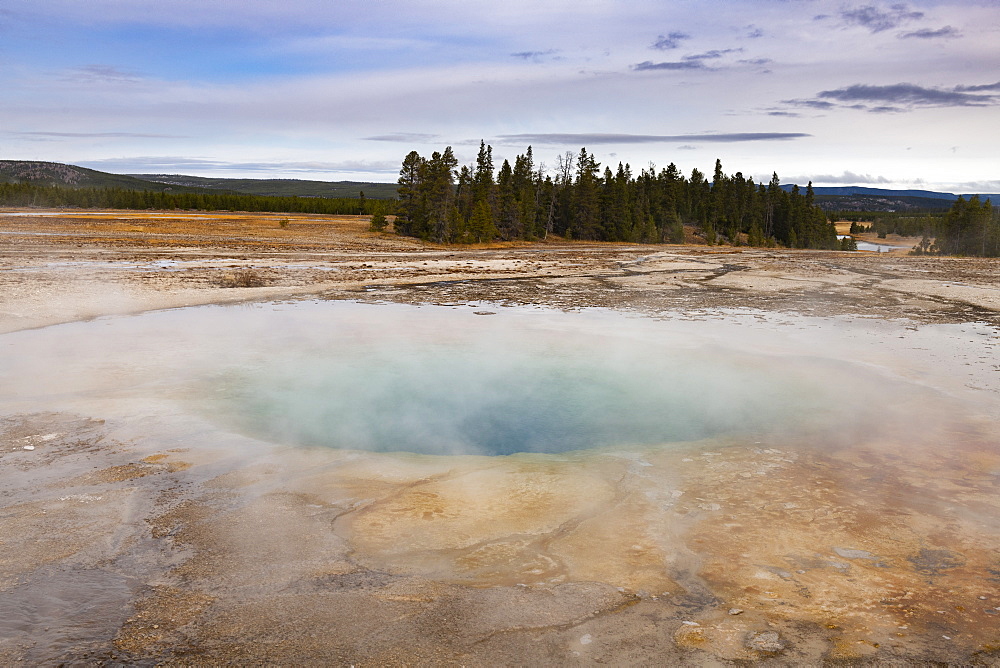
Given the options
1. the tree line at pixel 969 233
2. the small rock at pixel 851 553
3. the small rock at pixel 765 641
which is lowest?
the small rock at pixel 765 641

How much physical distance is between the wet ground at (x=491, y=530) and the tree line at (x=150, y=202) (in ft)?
310

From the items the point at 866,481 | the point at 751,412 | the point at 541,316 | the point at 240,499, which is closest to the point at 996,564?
the point at 866,481

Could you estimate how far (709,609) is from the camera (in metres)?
4.20

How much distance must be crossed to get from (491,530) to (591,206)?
225ft

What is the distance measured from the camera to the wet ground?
12.7ft

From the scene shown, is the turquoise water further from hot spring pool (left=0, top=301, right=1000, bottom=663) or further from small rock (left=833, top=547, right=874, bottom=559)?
small rock (left=833, top=547, right=874, bottom=559)

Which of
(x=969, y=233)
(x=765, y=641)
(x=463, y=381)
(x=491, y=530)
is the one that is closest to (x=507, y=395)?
(x=463, y=381)

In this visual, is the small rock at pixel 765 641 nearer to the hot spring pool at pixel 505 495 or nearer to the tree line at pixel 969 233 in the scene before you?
the hot spring pool at pixel 505 495

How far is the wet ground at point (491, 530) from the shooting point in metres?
3.87

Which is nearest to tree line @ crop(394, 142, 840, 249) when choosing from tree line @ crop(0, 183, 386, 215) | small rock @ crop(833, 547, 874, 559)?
tree line @ crop(0, 183, 386, 215)

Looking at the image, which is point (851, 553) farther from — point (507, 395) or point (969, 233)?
point (969, 233)

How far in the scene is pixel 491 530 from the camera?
206 inches

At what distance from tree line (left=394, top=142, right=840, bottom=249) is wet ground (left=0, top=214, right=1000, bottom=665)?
4414 centimetres

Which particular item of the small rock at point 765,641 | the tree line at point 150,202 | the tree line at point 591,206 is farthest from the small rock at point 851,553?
the tree line at point 150,202
